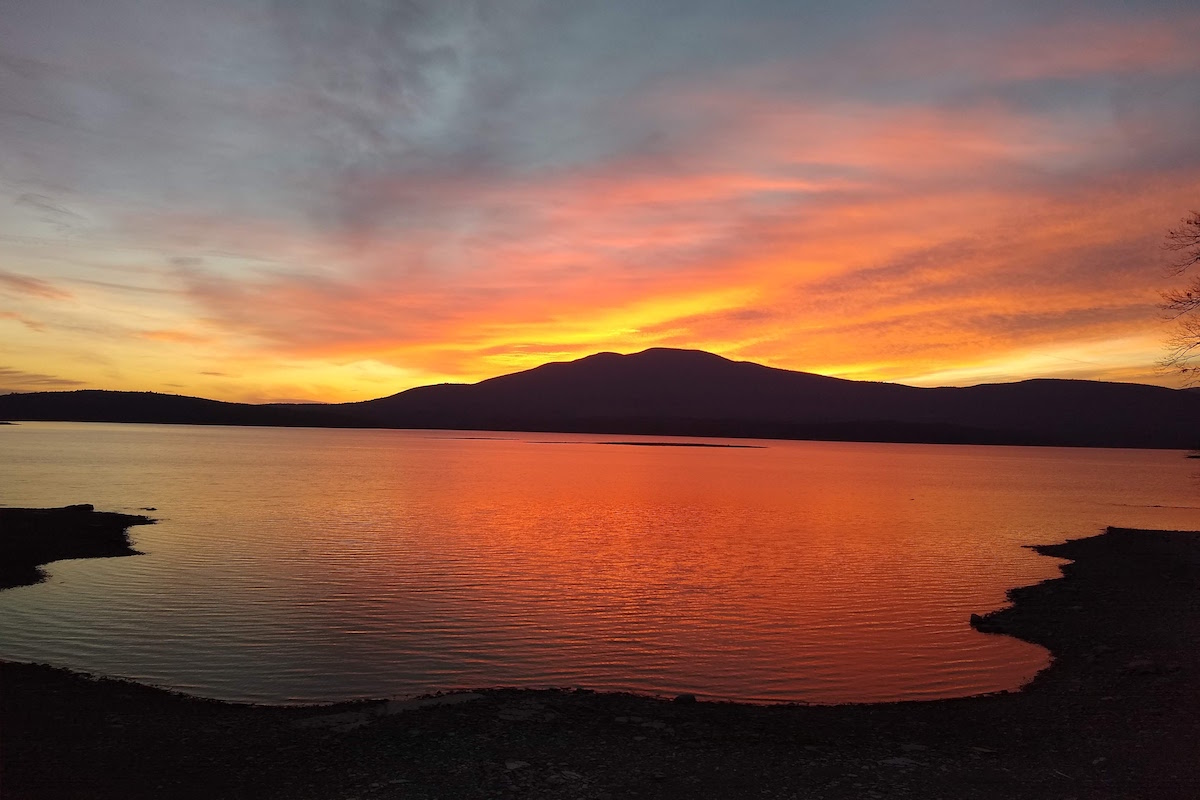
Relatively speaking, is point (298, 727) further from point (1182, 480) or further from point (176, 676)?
point (1182, 480)

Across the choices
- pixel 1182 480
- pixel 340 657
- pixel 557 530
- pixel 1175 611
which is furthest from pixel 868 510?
pixel 1182 480

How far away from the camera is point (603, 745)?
1252 centimetres

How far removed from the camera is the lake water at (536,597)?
18.0 m

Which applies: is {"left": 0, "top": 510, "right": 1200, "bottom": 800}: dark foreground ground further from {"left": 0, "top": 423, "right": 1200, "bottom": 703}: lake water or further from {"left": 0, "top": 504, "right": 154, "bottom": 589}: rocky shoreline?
{"left": 0, "top": 504, "right": 154, "bottom": 589}: rocky shoreline

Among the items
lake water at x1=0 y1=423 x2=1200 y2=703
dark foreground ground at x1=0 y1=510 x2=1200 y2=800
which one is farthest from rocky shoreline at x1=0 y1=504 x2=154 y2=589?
dark foreground ground at x1=0 y1=510 x2=1200 y2=800

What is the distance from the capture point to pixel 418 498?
62.8m

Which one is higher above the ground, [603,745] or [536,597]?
[603,745]

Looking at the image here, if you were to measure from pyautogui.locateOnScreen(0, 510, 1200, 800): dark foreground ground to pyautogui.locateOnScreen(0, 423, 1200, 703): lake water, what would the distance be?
6.39ft

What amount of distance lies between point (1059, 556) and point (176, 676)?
37.2 m

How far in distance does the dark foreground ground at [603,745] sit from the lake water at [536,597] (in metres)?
1.95

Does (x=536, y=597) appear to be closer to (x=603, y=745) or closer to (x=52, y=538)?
(x=603, y=745)

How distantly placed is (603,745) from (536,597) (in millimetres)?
14077

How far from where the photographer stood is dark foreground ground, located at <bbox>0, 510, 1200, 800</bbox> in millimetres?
10883

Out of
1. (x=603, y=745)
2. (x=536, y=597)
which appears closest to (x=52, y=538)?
(x=536, y=597)
